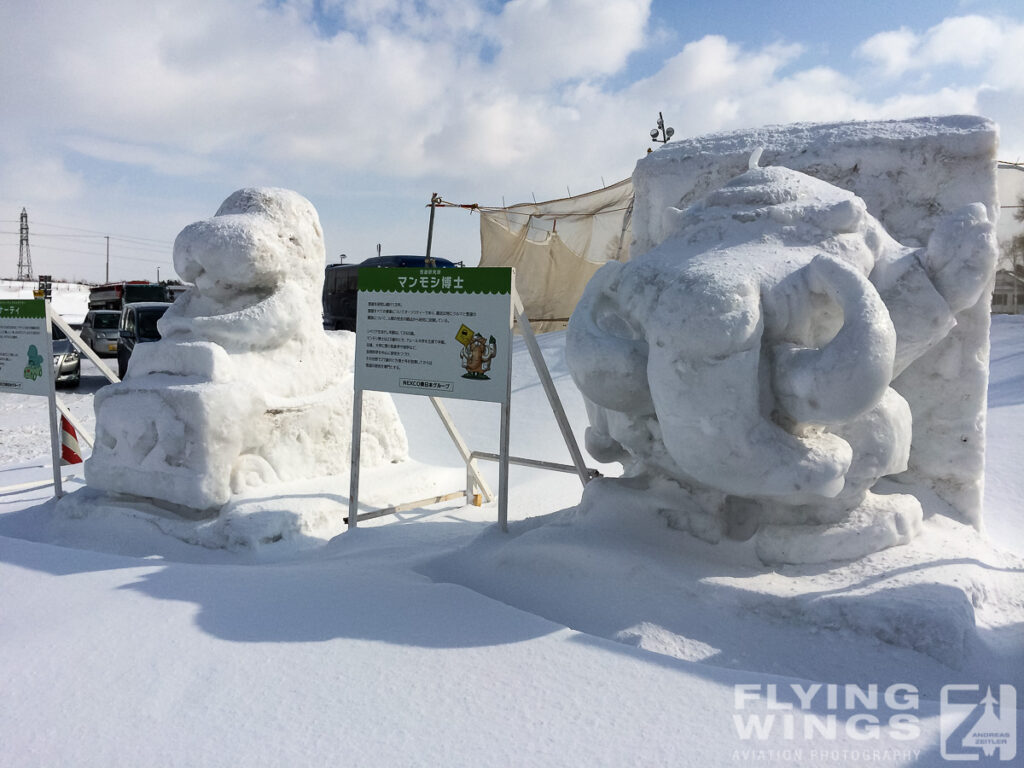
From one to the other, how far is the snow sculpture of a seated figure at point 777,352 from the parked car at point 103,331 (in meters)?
14.6

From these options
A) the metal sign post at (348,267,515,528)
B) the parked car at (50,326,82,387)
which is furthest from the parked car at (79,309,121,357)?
the metal sign post at (348,267,515,528)

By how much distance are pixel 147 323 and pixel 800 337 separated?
11.6 m

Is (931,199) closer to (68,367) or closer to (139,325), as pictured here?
(139,325)

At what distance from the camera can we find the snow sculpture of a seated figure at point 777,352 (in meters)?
2.43

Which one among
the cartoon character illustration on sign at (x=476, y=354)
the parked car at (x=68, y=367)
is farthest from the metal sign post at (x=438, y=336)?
the parked car at (x=68, y=367)

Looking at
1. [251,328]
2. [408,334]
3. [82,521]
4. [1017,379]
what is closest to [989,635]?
[408,334]

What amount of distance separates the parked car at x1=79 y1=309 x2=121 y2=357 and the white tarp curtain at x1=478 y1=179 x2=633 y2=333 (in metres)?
7.97

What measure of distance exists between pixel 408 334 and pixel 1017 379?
21.0 feet

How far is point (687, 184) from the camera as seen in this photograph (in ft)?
11.1

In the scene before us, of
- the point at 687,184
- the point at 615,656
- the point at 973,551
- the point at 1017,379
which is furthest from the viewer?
the point at 1017,379

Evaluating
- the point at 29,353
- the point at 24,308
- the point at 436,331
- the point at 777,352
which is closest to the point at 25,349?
the point at 29,353

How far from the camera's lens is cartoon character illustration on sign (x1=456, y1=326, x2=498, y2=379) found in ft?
11.1

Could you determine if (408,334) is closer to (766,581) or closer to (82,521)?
(766,581)

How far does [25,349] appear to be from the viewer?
5.14 metres
